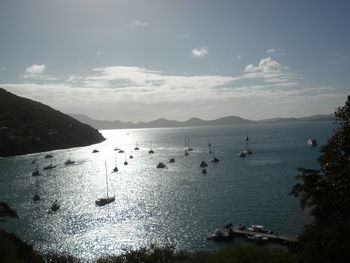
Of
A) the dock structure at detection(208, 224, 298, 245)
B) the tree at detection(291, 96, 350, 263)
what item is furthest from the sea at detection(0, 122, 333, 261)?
the tree at detection(291, 96, 350, 263)

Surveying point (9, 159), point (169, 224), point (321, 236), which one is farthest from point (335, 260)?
point (9, 159)

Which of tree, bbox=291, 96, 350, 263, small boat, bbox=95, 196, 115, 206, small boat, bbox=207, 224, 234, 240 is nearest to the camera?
tree, bbox=291, 96, 350, 263

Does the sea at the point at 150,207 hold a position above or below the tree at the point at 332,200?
below

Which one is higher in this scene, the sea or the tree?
the tree

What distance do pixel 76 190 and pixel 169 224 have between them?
52243 mm

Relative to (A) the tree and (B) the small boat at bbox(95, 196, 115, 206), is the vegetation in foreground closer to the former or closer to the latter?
(A) the tree

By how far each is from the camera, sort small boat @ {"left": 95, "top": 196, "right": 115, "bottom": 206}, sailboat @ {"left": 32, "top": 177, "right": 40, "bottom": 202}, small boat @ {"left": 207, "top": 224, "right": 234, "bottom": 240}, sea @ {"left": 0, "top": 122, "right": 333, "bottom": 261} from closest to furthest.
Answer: small boat @ {"left": 207, "top": 224, "right": 234, "bottom": 240} → sea @ {"left": 0, "top": 122, "right": 333, "bottom": 261} → small boat @ {"left": 95, "top": 196, "right": 115, "bottom": 206} → sailboat @ {"left": 32, "top": 177, "right": 40, "bottom": 202}

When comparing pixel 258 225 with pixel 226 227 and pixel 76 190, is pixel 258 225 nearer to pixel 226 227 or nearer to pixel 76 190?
pixel 226 227

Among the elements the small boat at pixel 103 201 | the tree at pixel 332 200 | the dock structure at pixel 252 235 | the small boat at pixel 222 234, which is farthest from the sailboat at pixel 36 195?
the tree at pixel 332 200

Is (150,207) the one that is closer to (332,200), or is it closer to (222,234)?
(222,234)

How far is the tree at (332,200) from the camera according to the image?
2138 cm

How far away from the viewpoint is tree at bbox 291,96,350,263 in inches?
842

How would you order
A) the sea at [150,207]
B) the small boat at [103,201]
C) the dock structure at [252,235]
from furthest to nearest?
the small boat at [103,201] → the sea at [150,207] → the dock structure at [252,235]

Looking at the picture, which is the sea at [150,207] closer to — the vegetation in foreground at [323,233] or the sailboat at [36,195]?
the sailboat at [36,195]
